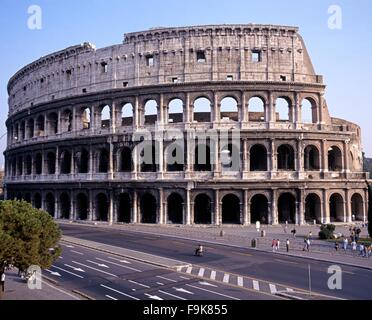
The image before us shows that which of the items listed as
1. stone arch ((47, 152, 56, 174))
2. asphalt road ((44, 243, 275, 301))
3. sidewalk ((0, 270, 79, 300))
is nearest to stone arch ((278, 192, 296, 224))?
asphalt road ((44, 243, 275, 301))

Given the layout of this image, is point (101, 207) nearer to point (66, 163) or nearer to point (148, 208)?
point (148, 208)

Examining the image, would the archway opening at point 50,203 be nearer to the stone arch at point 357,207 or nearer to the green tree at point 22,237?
the green tree at point 22,237

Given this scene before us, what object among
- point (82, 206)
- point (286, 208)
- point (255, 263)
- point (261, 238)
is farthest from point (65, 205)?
point (255, 263)

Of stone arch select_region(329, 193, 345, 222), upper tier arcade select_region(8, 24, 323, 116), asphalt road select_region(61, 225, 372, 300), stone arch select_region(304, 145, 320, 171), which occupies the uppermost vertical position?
upper tier arcade select_region(8, 24, 323, 116)

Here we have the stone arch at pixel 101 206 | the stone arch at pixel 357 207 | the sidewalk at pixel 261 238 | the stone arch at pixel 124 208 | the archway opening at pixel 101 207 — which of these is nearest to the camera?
the sidewalk at pixel 261 238

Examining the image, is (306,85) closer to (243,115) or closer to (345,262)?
(243,115)

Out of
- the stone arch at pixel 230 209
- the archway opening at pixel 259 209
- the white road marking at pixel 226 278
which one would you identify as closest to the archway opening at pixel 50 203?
the stone arch at pixel 230 209

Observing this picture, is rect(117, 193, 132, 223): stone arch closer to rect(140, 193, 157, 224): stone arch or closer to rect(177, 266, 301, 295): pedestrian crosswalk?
rect(140, 193, 157, 224): stone arch
